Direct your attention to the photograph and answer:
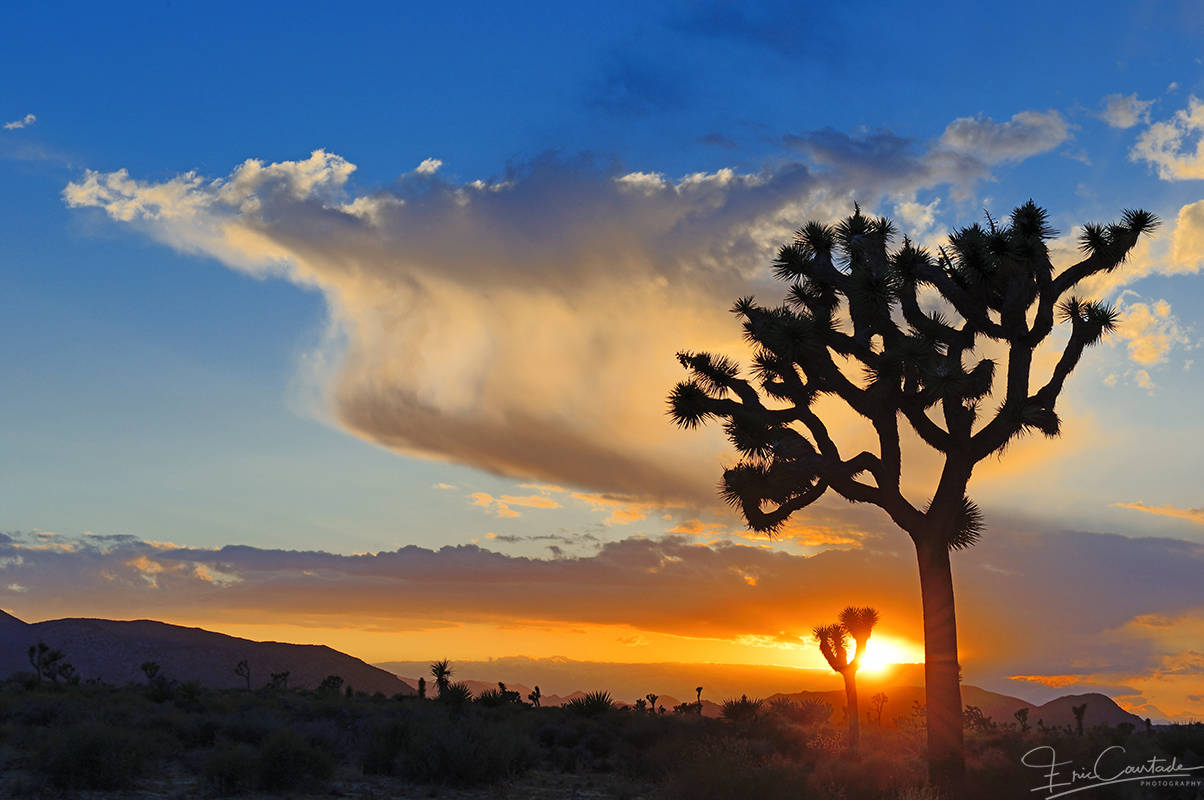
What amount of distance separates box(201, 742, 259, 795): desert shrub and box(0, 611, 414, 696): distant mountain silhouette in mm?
103001

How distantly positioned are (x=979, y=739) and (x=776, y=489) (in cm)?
1340

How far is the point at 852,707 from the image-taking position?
90.6 feet

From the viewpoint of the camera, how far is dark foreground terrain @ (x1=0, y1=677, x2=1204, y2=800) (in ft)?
47.8

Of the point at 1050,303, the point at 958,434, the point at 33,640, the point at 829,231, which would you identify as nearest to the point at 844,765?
the point at 958,434

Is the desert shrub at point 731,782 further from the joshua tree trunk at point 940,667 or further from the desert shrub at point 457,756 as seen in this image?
the desert shrub at point 457,756

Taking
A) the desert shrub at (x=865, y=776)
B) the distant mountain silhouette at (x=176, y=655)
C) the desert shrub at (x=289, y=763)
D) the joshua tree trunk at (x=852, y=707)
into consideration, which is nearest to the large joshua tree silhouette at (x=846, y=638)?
the joshua tree trunk at (x=852, y=707)

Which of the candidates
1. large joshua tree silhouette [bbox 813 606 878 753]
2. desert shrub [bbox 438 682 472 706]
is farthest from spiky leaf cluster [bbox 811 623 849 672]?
desert shrub [bbox 438 682 472 706]

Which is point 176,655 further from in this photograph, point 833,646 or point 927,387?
point 927,387

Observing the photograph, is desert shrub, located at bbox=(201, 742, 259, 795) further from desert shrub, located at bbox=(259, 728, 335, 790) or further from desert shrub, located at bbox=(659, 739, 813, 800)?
desert shrub, located at bbox=(659, 739, 813, 800)

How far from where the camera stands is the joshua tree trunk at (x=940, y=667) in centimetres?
1619

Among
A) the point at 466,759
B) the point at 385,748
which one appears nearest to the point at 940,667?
the point at 466,759

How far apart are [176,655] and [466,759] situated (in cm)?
11878

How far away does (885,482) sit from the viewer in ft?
58.5

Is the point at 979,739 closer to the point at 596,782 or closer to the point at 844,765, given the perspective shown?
the point at 844,765
